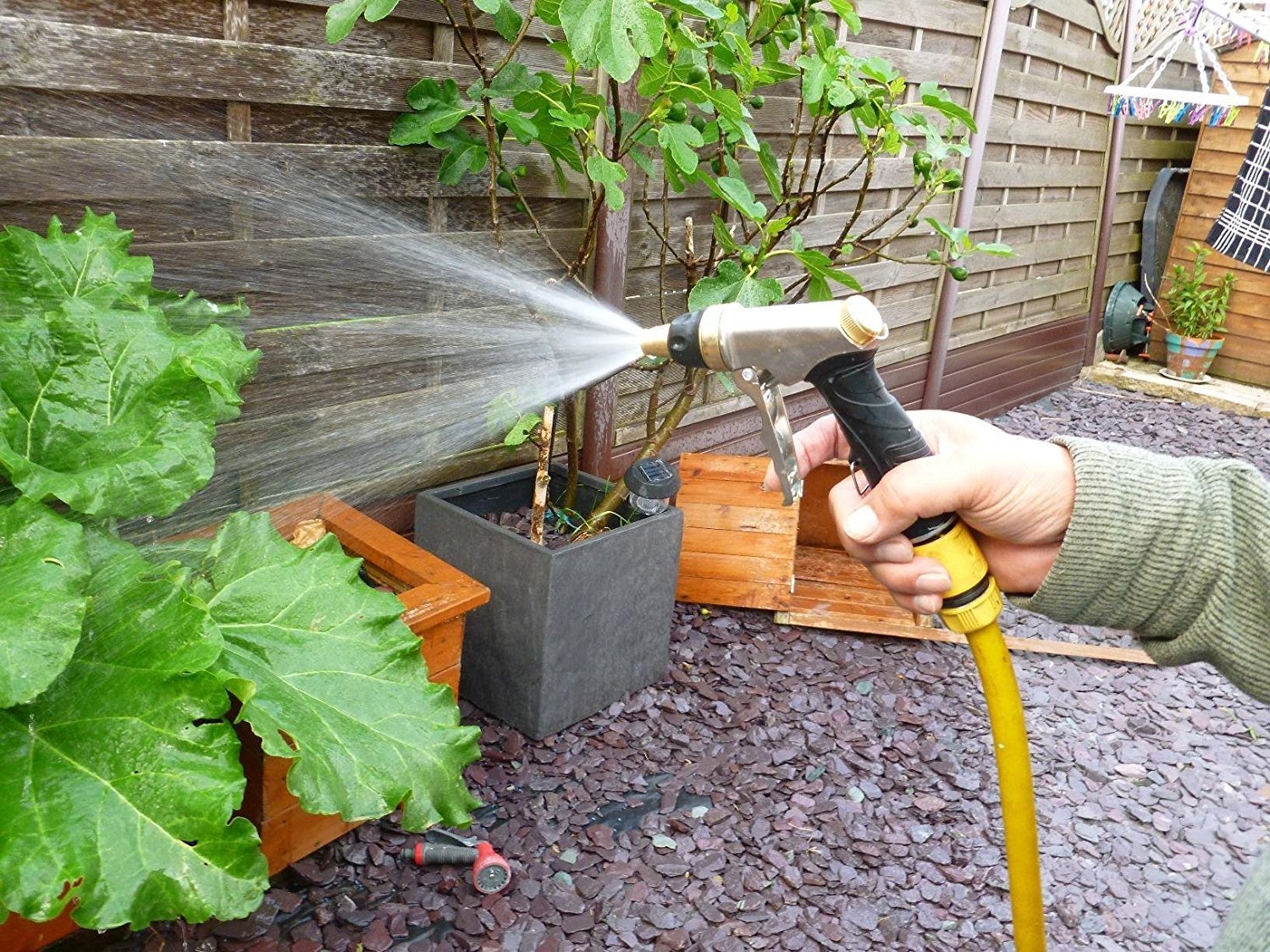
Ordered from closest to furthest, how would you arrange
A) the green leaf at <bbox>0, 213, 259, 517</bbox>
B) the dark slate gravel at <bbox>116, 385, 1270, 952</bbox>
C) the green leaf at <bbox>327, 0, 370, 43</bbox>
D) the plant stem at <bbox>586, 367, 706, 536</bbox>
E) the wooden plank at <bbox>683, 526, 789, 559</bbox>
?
the green leaf at <bbox>0, 213, 259, 517</bbox> < the green leaf at <bbox>327, 0, 370, 43</bbox> < the dark slate gravel at <bbox>116, 385, 1270, 952</bbox> < the plant stem at <bbox>586, 367, 706, 536</bbox> < the wooden plank at <bbox>683, 526, 789, 559</bbox>

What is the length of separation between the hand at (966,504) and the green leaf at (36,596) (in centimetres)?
92

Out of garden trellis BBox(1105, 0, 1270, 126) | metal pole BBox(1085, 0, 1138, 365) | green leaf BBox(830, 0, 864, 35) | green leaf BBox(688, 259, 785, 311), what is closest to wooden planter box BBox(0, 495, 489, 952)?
green leaf BBox(688, 259, 785, 311)

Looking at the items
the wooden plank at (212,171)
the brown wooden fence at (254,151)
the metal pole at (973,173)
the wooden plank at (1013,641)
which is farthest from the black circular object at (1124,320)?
the wooden plank at (212,171)

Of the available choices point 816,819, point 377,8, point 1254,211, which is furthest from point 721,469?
point 377,8

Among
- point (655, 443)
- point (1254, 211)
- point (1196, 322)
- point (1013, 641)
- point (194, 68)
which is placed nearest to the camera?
point (194, 68)

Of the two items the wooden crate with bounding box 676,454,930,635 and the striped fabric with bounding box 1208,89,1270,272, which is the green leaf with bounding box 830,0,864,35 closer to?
the striped fabric with bounding box 1208,89,1270,272

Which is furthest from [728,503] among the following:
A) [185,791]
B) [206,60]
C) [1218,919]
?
[185,791]

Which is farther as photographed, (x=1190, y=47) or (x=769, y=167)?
(x=1190, y=47)

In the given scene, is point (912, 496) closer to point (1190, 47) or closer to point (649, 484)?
point (649, 484)

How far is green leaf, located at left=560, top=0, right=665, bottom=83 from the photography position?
70.5 inches

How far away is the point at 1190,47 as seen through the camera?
25.4 feet

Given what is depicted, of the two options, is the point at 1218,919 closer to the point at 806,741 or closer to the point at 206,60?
the point at 806,741

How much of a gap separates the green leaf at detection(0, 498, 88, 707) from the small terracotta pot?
298 inches

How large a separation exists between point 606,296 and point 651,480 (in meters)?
0.72
